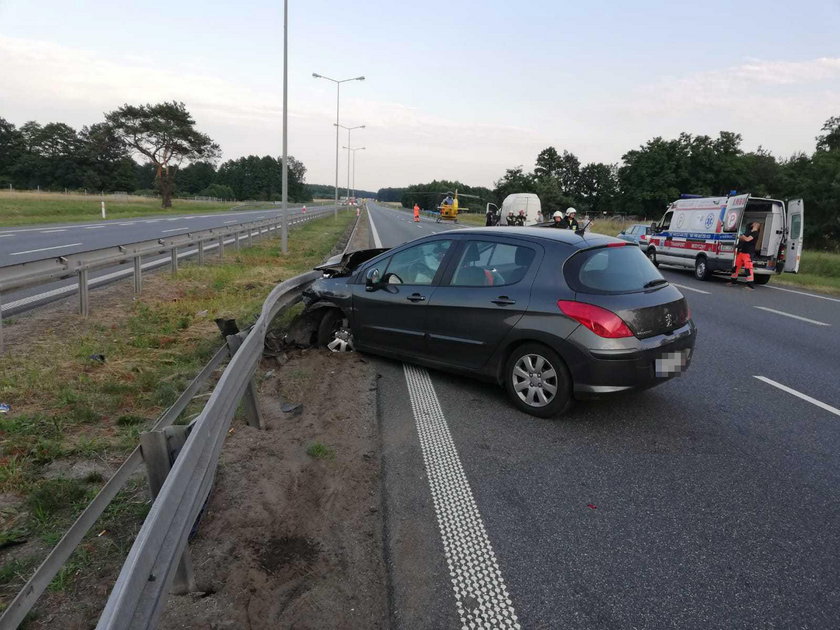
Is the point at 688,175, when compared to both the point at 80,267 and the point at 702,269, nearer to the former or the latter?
the point at 702,269

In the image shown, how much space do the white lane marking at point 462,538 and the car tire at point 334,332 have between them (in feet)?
6.81

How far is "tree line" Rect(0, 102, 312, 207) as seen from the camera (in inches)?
2094

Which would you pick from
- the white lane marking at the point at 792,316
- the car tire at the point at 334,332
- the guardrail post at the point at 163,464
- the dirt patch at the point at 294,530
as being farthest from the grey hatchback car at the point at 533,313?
the white lane marking at the point at 792,316

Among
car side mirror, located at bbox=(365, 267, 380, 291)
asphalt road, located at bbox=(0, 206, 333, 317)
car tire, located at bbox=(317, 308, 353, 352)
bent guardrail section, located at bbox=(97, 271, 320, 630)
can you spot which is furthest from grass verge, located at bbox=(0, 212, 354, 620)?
car side mirror, located at bbox=(365, 267, 380, 291)

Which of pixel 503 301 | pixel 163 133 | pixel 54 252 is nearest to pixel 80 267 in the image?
pixel 503 301

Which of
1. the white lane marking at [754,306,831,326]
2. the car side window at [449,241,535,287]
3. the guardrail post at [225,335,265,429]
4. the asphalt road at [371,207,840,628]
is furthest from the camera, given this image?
the white lane marking at [754,306,831,326]

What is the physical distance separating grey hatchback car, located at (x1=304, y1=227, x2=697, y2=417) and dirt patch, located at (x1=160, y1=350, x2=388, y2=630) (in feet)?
3.73

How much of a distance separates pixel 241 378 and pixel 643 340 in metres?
3.11

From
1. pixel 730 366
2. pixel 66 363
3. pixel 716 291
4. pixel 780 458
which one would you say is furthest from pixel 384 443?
pixel 716 291

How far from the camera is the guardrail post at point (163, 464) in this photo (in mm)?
2449

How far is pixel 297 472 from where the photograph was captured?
3.74 meters

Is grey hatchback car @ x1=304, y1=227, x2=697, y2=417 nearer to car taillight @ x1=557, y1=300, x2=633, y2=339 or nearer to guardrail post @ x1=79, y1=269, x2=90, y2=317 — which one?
car taillight @ x1=557, y1=300, x2=633, y2=339

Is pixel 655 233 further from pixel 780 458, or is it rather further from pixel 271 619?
pixel 271 619

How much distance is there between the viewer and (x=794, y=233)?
52.5 feet
